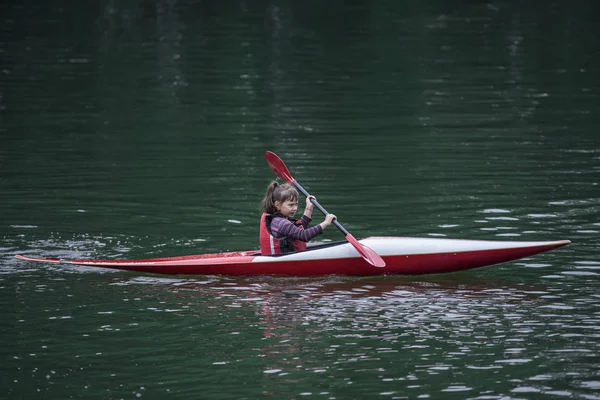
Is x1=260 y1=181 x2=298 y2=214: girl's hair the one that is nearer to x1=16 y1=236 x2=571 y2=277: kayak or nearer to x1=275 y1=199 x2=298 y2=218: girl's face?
x1=275 y1=199 x2=298 y2=218: girl's face

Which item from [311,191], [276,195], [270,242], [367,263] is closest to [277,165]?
[276,195]

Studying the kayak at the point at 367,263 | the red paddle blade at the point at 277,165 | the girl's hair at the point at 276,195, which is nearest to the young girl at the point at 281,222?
the girl's hair at the point at 276,195

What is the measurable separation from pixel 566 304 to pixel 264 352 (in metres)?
2.86

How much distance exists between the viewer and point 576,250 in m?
12.3

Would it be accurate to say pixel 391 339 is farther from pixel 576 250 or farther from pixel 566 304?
pixel 576 250

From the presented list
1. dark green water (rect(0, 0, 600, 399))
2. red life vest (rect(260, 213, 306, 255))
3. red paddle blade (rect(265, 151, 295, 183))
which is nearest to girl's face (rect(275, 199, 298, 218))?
red life vest (rect(260, 213, 306, 255))

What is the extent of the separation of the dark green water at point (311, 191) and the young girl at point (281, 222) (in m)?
0.41

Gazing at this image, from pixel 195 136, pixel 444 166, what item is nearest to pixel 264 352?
pixel 444 166

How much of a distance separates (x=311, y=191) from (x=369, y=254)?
4.83 meters

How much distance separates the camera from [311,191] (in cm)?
1584

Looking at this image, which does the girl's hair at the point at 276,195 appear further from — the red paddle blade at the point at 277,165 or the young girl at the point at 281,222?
the red paddle blade at the point at 277,165

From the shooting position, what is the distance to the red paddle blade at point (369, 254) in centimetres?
1102

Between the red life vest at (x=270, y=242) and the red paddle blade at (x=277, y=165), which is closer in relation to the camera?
the red life vest at (x=270, y=242)

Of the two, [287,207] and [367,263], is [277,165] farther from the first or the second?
[367,263]
